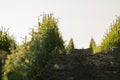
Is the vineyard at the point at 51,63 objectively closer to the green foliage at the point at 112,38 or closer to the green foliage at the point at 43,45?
the green foliage at the point at 43,45

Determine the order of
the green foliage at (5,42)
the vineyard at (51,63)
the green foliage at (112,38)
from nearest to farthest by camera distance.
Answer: the vineyard at (51,63) < the green foliage at (112,38) < the green foliage at (5,42)

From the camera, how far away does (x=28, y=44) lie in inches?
802

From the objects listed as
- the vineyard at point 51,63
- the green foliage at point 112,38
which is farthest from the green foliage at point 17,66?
the green foliage at point 112,38

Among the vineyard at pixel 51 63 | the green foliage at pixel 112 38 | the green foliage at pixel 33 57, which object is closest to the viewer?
the vineyard at pixel 51 63

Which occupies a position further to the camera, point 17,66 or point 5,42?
point 5,42

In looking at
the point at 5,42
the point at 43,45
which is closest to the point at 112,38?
the point at 43,45

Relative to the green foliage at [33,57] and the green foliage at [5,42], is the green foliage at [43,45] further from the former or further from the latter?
the green foliage at [5,42]

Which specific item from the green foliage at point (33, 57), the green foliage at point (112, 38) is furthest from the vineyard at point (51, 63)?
the green foliage at point (112, 38)

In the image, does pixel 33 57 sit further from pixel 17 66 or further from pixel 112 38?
pixel 112 38

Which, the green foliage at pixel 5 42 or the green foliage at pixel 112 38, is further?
the green foliage at pixel 5 42

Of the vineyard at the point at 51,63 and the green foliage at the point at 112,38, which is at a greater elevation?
the green foliage at the point at 112,38

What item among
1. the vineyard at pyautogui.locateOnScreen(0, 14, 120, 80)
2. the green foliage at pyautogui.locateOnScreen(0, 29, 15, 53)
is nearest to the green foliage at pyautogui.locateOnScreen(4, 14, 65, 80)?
the vineyard at pyautogui.locateOnScreen(0, 14, 120, 80)

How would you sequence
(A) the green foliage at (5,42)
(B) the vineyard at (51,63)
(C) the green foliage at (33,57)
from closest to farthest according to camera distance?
(B) the vineyard at (51,63) < (C) the green foliage at (33,57) < (A) the green foliage at (5,42)

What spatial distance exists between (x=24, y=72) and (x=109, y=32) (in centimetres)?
954
